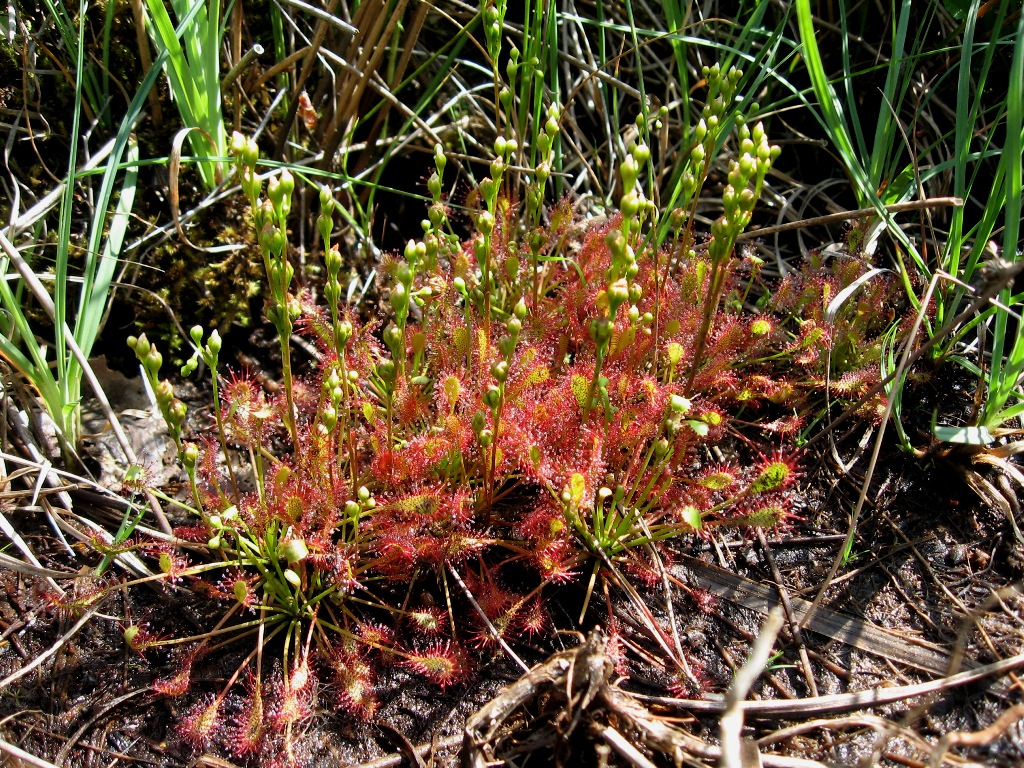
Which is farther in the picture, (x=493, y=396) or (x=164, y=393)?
(x=493, y=396)

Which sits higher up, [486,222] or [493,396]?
[486,222]

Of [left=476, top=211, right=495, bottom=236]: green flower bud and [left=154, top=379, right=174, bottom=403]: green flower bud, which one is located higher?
[left=476, top=211, right=495, bottom=236]: green flower bud

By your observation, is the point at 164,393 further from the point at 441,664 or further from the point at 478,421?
the point at 441,664

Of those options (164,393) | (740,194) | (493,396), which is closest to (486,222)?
(493,396)

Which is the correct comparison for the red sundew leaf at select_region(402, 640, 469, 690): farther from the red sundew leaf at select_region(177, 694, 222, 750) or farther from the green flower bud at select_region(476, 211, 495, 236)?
the green flower bud at select_region(476, 211, 495, 236)

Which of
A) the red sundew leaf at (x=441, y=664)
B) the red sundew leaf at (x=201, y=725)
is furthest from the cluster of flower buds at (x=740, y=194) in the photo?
the red sundew leaf at (x=201, y=725)

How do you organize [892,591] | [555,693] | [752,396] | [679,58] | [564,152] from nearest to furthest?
[555,693], [892,591], [752,396], [679,58], [564,152]

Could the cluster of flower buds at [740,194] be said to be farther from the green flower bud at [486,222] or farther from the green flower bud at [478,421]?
the green flower bud at [478,421]

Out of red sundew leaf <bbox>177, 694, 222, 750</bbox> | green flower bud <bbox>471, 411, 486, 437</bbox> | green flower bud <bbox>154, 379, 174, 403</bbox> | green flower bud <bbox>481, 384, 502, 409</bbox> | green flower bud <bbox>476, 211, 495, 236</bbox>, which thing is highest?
green flower bud <bbox>476, 211, 495, 236</bbox>

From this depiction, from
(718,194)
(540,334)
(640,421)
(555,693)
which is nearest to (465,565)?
(555,693)

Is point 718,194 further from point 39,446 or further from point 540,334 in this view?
point 39,446

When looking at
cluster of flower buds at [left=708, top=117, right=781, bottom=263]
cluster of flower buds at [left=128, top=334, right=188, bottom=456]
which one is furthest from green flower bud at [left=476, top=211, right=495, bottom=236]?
cluster of flower buds at [left=128, top=334, right=188, bottom=456]
